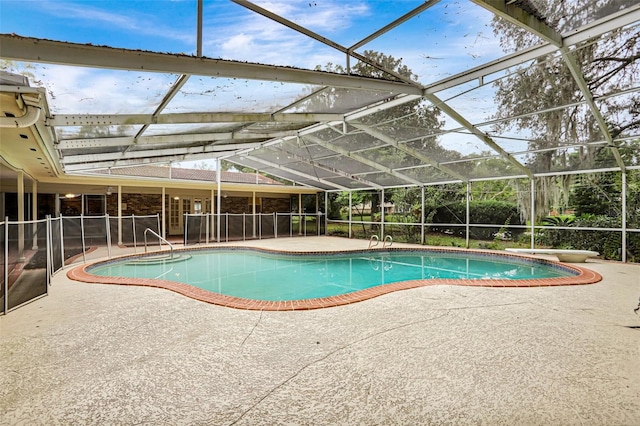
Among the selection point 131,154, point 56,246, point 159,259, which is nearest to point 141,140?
point 131,154

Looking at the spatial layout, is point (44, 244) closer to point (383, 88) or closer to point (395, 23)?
point (383, 88)

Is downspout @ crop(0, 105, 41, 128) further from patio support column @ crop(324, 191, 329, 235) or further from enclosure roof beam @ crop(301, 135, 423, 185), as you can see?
patio support column @ crop(324, 191, 329, 235)

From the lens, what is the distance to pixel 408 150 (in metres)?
9.05

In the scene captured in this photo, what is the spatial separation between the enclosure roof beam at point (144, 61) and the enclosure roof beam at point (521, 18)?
1828 millimetres

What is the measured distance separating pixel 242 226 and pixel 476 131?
383 inches

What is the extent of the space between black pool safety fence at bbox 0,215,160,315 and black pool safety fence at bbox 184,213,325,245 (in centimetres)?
150

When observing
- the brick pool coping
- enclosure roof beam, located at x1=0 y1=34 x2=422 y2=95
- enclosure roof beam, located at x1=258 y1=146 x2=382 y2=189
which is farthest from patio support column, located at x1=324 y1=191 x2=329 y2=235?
enclosure roof beam, located at x1=0 y1=34 x2=422 y2=95

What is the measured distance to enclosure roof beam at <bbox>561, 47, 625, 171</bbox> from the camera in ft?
14.6

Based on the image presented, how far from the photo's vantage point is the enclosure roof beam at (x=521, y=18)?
3244 mm

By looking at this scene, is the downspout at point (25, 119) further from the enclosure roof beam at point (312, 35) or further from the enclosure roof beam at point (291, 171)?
the enclosure roof beam at point (291, 171)

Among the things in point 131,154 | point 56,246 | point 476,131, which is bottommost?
point 56,246

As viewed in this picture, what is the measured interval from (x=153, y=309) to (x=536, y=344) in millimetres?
4198

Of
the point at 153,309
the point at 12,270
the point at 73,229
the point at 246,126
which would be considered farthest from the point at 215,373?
the point at 73,229

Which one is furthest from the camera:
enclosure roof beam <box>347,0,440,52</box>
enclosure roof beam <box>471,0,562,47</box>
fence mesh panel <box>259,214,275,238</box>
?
fence mesh panel <box>259,214,275,238</box>
